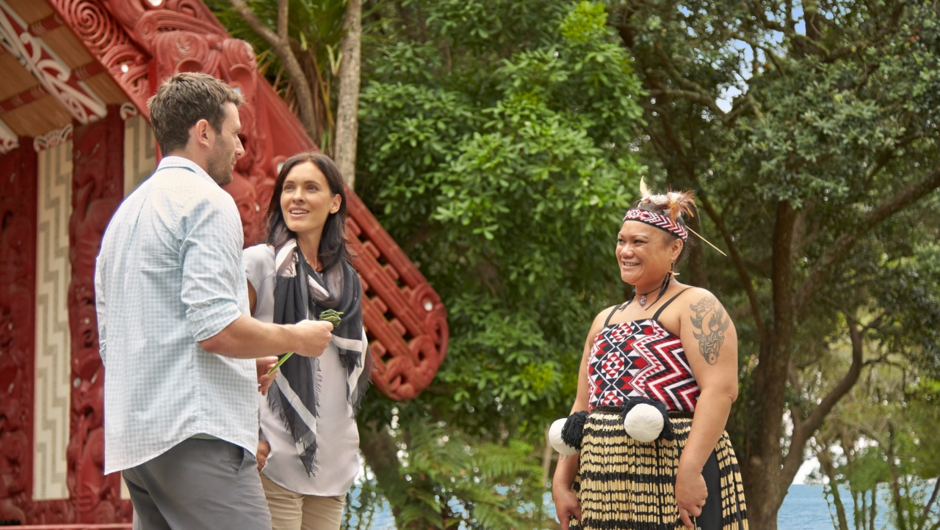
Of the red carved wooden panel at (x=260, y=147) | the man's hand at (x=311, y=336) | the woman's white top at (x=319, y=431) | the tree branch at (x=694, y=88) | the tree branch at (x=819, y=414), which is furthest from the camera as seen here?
the tree branch at (x=819, y=414)

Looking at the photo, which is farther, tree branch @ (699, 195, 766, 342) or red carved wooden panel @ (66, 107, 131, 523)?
tree branch @ (699, 195, 766, 342)

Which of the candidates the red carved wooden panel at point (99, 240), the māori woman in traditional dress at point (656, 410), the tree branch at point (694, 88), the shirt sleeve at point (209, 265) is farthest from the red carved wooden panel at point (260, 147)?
the tree branch at point (694, 88)

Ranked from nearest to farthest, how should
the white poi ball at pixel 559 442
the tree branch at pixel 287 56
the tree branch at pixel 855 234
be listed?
1. the white poi ball at pixel 559 442
2. the tree branch at pixel 287 56
3. the tree branch at pixel 855 234

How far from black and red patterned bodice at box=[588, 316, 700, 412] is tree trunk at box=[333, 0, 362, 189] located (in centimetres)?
343

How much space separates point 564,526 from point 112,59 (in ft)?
10.8

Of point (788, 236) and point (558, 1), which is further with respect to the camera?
point (788, 236)

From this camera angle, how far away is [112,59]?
5008 mm

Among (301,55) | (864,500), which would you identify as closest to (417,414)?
(301,55)

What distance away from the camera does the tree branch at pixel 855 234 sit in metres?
9.71

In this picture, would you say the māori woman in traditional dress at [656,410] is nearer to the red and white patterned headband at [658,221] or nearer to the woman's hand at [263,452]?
the red and white patterned headband at [658,221]

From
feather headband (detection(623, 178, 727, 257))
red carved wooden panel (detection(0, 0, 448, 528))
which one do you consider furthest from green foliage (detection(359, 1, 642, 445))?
feather headband (detection(623, 178, 727, 257))

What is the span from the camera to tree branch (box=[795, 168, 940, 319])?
31.9 ft

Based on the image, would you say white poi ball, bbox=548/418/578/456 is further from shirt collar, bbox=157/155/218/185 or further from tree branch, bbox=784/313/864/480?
tree branch, bbox=784/313/864/480

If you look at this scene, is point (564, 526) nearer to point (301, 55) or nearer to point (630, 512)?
point (630, 512)
